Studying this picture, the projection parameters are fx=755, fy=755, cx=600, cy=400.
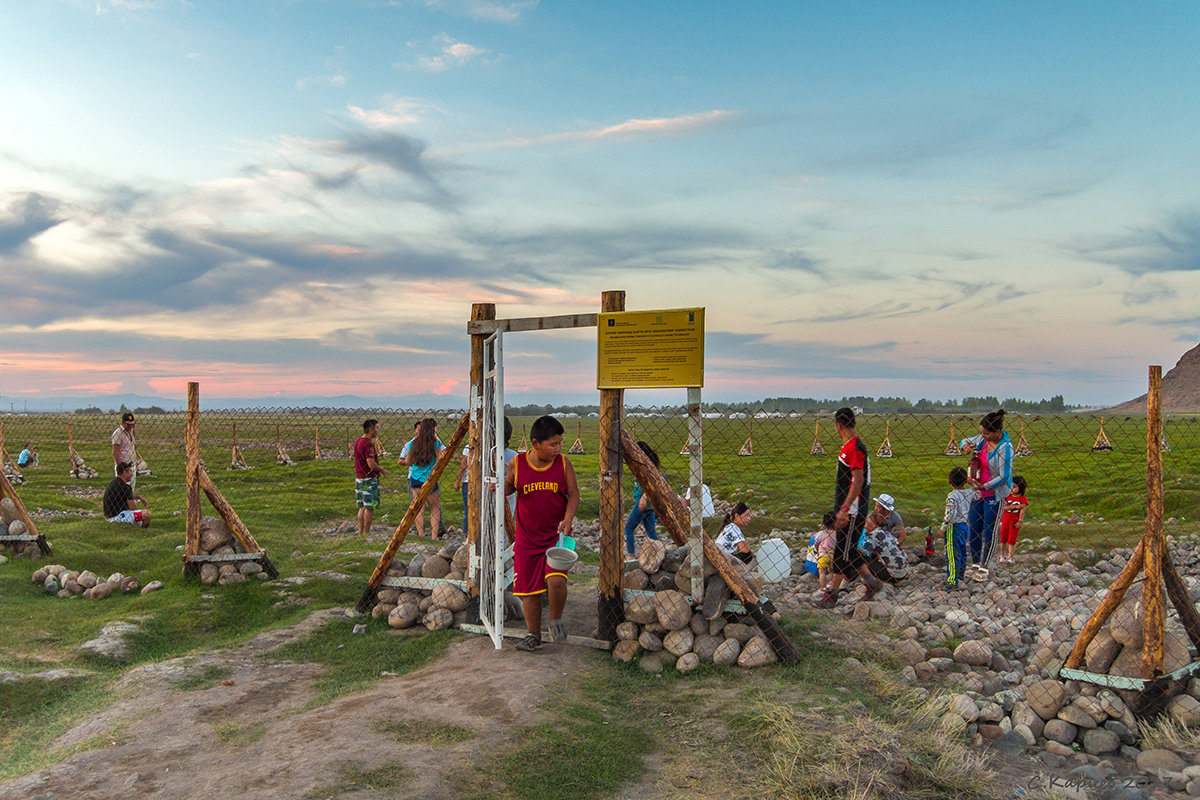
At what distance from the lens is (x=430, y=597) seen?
8.74 metres

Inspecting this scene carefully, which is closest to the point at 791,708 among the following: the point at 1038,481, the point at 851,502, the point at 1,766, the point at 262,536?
the point at 851,502

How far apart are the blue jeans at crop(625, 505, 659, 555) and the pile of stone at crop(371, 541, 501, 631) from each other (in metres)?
3.35

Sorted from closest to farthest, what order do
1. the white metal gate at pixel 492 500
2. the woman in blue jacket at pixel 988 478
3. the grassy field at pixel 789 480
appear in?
1. the white metal gate at pixel 492 500
2. the woman in blue jacket at pixel 988 478
3. the grassy field at pixel 789 480

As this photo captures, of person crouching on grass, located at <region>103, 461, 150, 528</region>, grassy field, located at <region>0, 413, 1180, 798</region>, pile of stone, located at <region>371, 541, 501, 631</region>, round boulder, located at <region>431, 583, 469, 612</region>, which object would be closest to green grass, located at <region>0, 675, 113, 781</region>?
grassy field, located at <region>0, 413, 1180, 798</region>

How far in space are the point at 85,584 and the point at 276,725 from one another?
6.01 meters

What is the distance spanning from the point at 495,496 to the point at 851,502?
412 centimetres

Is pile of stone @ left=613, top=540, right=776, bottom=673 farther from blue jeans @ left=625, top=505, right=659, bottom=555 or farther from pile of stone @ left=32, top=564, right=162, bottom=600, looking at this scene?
pile of stone @ left=32, top=564, right=162, bottom=600

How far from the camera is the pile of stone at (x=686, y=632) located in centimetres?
722

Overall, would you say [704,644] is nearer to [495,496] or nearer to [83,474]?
[495,496]

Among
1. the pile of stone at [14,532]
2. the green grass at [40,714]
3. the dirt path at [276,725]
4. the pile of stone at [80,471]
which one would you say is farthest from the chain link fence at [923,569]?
the green grass at [40,714]

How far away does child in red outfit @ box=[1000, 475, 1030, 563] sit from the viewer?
12.0 m

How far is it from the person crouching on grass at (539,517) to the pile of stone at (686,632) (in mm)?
796

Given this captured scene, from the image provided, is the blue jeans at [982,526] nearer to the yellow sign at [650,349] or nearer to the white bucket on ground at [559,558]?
the yellow sign at [650,349]

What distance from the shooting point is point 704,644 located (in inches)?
290
